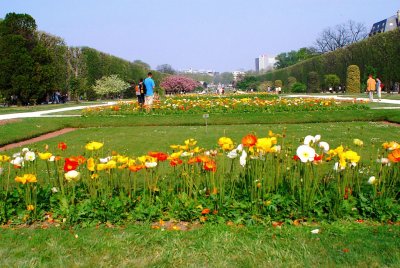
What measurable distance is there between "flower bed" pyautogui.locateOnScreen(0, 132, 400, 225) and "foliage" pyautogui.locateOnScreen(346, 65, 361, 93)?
3546cm

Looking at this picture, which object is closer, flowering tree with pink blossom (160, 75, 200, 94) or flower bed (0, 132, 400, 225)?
flower bed (0, 132, 400, 225)

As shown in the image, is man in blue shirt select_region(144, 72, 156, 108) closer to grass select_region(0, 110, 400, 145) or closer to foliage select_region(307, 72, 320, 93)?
grass select_region(0, 110, 400, 145)

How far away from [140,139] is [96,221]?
602 centimetres

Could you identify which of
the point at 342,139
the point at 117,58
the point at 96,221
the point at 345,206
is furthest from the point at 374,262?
the point at 117,58

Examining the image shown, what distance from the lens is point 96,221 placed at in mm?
3752

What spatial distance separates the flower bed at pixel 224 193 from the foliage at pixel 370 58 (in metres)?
33.1

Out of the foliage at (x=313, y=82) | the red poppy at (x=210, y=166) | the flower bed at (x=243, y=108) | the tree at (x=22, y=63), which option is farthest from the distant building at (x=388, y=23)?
the red poppy at (x=210, y=166)

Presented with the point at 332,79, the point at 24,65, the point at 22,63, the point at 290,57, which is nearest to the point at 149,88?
the point at 24,65

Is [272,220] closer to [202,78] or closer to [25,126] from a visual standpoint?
[25,126]

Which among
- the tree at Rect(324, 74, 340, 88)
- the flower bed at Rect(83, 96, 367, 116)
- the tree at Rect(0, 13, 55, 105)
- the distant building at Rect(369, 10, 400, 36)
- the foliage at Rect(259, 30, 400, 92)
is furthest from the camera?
the distant building at Rect(369, 10, 400, 36)

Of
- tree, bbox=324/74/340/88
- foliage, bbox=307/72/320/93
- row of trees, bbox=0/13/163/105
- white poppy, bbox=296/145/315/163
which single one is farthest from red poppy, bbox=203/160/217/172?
foliage, bbox=307/72/320/93

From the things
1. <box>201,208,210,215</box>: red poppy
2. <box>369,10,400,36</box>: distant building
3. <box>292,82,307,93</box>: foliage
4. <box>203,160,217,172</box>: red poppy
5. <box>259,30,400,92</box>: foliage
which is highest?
<box>369,10,400,36</box>: distant building

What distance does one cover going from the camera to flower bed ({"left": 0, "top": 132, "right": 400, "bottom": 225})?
3.76 meters

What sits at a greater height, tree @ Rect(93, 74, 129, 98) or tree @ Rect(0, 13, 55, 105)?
tree @ Rect(0, 13, 55, 105)
